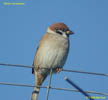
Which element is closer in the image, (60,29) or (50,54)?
(50,54)

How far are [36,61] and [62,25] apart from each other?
2.64ft

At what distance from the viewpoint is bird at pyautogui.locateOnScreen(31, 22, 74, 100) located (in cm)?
448

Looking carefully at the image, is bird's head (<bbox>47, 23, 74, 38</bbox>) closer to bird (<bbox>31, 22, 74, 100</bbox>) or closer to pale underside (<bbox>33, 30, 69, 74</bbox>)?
bird (<bbox>31, 22, 74, 100</bbox>)

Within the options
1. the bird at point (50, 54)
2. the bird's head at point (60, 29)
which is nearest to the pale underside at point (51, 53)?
the bird at point (50, 54)

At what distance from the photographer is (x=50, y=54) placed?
4469mm

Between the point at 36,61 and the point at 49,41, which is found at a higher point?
the point at 49,41

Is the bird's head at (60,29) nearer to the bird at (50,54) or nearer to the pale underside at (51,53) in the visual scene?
the bird at (50,54)

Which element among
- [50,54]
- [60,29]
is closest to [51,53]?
[50,54]

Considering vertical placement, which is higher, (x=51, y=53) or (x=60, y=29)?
(x=60, y=29)

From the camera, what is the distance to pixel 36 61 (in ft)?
15.3

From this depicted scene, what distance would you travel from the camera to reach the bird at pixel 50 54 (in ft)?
14.7

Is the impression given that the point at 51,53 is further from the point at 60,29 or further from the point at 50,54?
the point at 60,29

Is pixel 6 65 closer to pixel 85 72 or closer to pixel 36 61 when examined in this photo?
pixel 85 72

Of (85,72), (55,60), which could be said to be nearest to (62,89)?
(85,72)
